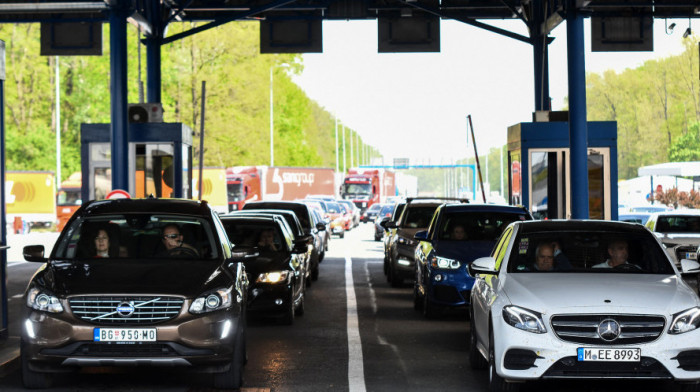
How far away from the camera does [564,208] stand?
27.8 meters

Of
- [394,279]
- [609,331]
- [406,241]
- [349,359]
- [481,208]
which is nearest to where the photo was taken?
[609,331]

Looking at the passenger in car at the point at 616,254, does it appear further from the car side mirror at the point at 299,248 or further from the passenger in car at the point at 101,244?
the car side mirror at the point at 299,248

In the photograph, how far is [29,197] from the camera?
57.1 m

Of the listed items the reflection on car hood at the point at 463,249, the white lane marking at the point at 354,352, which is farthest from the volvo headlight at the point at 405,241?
the reflection on car hood at the point at 463,249

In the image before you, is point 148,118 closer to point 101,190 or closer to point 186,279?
point 101,190

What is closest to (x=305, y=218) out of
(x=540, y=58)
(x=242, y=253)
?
(x=540, y=58)

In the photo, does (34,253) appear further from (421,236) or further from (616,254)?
(421,236)

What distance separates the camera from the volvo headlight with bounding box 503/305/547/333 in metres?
8.66

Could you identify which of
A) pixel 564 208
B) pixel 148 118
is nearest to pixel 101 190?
pixel 148 118

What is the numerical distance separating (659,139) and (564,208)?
245ft

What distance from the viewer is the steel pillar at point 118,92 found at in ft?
82.5

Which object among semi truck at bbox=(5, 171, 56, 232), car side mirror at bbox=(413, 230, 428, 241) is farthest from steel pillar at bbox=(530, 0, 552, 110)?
semi truck at bbox=(5, 171, 56, 232)

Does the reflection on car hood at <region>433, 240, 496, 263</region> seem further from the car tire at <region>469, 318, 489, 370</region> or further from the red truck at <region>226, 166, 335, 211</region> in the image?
the red truck at <region>226, 166, 335, 211</region>

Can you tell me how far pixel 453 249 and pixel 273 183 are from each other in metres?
56.0
